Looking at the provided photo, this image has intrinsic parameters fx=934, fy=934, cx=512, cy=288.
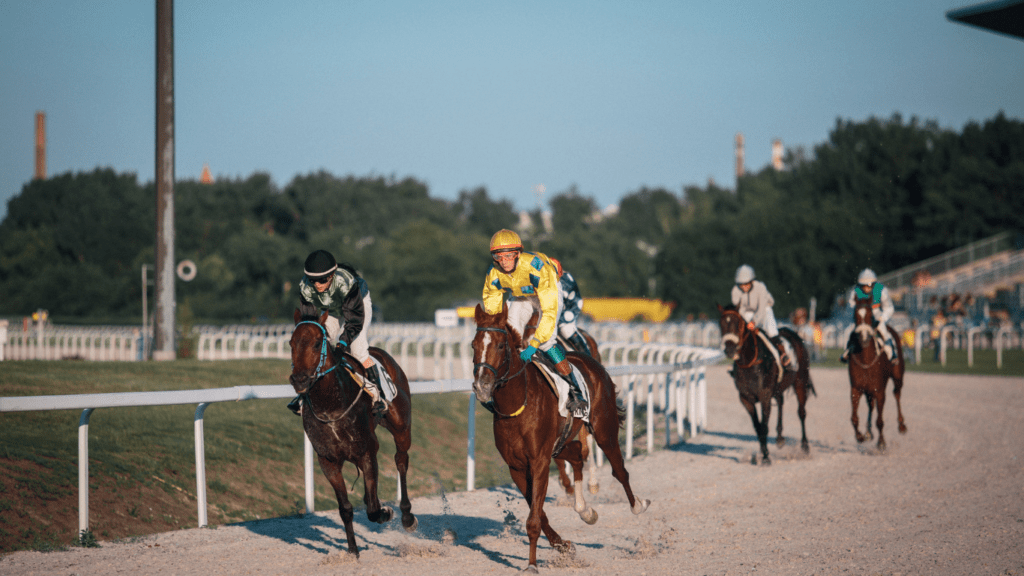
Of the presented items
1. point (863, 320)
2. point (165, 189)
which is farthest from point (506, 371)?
point (165, 189)

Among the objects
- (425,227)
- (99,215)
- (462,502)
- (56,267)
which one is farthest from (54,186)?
(462,502)

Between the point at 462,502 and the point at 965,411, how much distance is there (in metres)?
10.4

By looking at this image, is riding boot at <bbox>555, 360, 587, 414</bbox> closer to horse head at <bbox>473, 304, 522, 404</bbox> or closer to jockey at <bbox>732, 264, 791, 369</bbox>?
horse head at <bbox>473, 304, 522, 404</bbox>

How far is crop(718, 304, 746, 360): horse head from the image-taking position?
34.2 feet

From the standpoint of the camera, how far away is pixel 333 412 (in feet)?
20.1

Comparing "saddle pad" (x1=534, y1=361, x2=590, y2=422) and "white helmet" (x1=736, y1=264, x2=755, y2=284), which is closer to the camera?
"saddle pad" (x1=534, y1=361, x2=590, y2=422)

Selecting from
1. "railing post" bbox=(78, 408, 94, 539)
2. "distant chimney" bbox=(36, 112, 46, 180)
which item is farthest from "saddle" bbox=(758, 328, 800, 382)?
"distant chimney" bbox=(36, 112, 46, 180)

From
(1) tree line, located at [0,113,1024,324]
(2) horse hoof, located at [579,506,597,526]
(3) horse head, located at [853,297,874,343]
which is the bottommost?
(2) horse hoof, located at [579,506,597,526]

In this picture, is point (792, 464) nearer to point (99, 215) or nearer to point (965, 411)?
point (965, 411)

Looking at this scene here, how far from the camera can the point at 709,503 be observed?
821 cm

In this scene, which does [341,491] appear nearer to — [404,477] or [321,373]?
[321,373]

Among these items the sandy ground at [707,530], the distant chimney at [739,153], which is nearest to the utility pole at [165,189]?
the sandy ground at [707,530]

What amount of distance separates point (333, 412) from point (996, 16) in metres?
4.35

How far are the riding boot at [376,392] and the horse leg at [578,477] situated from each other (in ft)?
4.33
